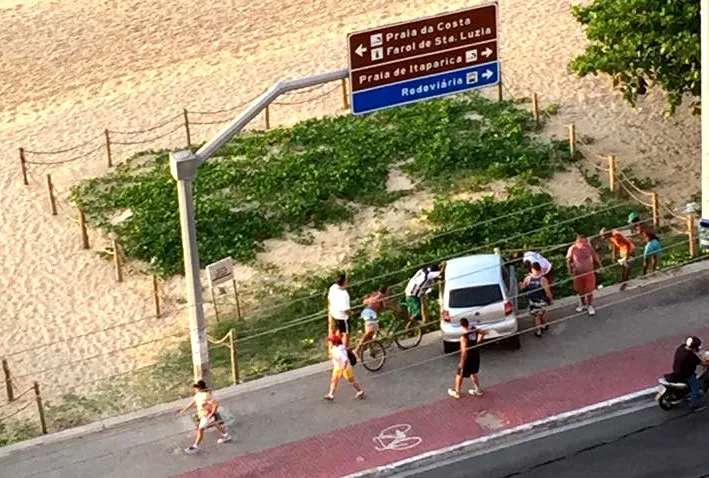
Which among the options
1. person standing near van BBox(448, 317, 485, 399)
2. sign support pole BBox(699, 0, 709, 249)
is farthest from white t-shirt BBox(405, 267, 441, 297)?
sign support pole BBox(699, 0, 709, 249)

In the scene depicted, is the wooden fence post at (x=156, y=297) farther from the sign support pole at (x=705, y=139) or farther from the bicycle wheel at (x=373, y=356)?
the sign support pole at (x=705, y=139)

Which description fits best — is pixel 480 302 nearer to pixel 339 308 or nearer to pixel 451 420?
pixel 339 308

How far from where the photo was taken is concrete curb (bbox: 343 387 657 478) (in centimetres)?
2298

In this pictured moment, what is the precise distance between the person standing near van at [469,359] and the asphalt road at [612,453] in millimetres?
1759

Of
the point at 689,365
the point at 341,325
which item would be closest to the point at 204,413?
the point at 341,325

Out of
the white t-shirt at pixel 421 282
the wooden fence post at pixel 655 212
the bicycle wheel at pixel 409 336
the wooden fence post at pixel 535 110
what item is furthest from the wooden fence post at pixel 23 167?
the wooden fence post at pixel 655 212

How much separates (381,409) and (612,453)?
398 cm

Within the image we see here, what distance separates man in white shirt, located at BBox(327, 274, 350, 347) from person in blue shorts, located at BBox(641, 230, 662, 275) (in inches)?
222

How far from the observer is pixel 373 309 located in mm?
26672

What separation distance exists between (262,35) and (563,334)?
65.9 ft

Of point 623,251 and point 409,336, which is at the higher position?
point 623,251

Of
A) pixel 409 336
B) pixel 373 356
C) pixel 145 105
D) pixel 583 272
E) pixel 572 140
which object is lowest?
pixel 373 356

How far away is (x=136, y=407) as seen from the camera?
2638 centimetres

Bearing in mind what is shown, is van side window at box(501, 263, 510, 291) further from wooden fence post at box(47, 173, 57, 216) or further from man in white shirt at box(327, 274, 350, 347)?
wooden fence post at box(47, 173, 57, 216)
